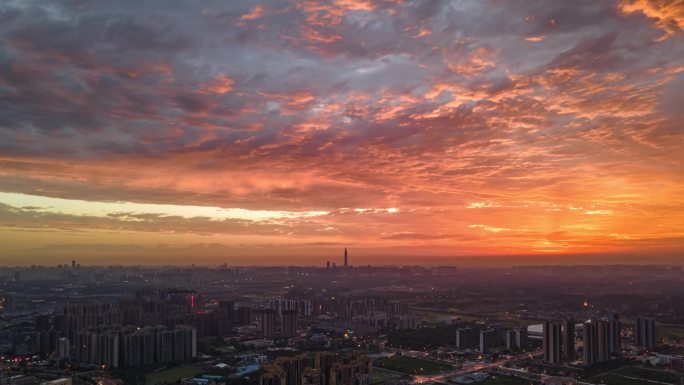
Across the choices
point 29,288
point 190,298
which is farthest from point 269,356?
point 29,288

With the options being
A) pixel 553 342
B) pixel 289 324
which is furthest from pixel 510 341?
pixel 289 324

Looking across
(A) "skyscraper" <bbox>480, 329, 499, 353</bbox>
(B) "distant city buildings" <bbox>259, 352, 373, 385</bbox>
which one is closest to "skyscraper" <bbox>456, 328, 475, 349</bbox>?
(A) "skyscraper" <bbox>480, 329, 499, 353</bbox>

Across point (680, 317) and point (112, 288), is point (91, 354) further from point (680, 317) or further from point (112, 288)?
point (112, 288)

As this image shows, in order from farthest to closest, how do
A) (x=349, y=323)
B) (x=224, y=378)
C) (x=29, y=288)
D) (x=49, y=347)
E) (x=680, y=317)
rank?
(x=29, y=288), (x=680, y=317), (x=349, y=323), (x=49, y=347), (x=224, y=378)

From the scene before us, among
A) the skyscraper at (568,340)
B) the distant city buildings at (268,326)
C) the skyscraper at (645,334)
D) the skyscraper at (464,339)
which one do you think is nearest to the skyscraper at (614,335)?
the skyscraper at (568,340)

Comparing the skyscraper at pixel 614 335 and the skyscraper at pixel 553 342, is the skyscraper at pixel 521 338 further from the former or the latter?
the skyscraper at pixel 614 335
